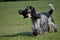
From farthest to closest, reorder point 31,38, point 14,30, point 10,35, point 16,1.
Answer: point 16,1, point 14,30, point 10,35, point 31,38

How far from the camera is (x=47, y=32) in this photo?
366 inches

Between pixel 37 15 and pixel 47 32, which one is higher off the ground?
pixel 37 15

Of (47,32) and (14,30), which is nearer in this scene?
(47,32)

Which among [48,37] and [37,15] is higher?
[37,15]

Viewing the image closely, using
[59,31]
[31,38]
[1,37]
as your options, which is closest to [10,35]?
[1,37]

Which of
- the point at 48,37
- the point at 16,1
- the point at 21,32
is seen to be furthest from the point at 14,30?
the point at 16,1

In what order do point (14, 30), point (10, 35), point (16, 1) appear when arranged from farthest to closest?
point (16, 1), point (14, 30), point (10, 35)

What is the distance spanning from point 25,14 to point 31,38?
2.47ft

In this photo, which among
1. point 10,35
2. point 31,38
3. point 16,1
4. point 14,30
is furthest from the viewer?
point 16,1

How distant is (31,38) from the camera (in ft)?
28.1

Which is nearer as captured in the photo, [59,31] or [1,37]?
[1,37]

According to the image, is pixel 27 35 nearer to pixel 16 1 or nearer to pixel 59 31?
pixel 59 31

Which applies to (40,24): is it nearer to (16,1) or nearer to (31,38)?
(31,38)

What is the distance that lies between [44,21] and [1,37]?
1467 mm
